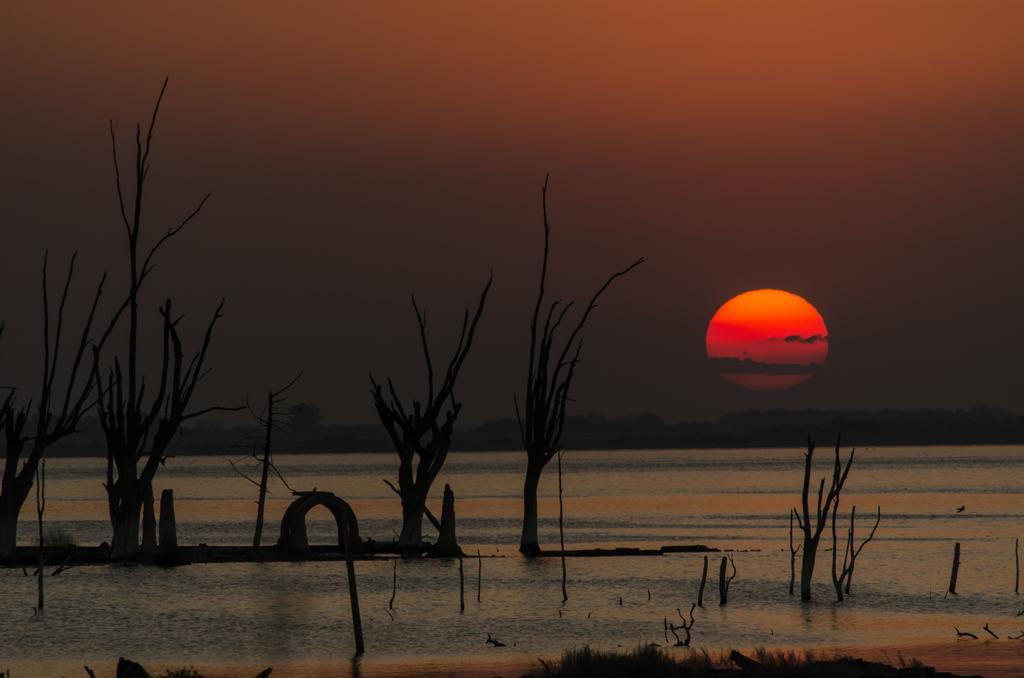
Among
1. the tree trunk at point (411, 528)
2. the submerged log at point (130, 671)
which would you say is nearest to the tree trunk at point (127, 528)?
the tree trunk at point (411, 528)

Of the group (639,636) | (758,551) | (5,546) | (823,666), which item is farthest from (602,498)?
(823,666)

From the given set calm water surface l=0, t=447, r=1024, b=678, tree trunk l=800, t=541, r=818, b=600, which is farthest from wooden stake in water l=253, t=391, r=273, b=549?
tree trunk l=800, t=541, r=818, b=600

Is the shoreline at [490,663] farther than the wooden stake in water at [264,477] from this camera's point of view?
No

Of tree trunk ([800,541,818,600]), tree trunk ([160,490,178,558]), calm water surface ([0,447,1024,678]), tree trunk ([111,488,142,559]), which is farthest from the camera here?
tree trunk ([160,490,178,558])

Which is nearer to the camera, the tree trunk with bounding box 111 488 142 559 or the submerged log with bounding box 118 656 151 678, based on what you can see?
the submerged log with bounding box 118 656 151 678

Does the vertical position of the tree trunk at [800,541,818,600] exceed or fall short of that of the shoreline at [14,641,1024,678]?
it exceeds it

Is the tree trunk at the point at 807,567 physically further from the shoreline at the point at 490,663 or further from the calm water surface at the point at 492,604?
the shoreline at the point at 490,663

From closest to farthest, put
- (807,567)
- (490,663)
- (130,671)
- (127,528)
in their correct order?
1. (130,671)
2. (490,663)
3. (807,567)
4. (127,528)

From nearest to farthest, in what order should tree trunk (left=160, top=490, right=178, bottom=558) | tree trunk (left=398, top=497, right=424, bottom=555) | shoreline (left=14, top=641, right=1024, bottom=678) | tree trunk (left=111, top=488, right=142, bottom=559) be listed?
shoreline (left=14, top=641, right=1024, bottom=678) < tree trunk (left=111, top=488, right=142, bottom=559) < tree trunk (left=160, top=490, right=178, bottom=558) < tree trunk (left=398, top=497, right=424, bottom=555)

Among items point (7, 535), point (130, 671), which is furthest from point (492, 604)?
point (130, 671)

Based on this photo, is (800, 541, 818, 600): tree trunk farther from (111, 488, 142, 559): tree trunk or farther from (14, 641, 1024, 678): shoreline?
(111, 488, 142, 559): tree trunk

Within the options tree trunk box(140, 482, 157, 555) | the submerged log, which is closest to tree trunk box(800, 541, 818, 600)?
tree trunk box(140, 482, 157, 555)

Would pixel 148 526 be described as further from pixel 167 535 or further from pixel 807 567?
pixel 807 567

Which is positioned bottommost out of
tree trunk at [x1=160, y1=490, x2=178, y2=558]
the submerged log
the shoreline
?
the shoreline
